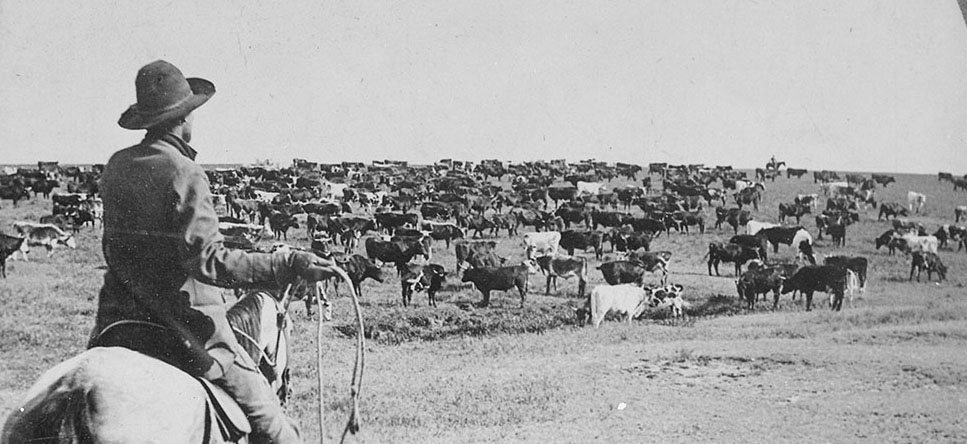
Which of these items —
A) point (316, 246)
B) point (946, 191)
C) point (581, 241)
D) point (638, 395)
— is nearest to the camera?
point (638, 395)

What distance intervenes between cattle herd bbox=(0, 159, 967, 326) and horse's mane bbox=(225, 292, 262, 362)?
5.77 meters

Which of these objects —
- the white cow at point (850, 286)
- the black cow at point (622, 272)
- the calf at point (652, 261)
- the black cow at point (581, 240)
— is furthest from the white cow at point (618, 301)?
the black cow at point (581, 240)

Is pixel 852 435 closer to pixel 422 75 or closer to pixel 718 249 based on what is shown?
pixel 422 75

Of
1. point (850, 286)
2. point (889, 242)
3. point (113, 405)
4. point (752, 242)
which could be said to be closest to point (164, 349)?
point (113, 405)

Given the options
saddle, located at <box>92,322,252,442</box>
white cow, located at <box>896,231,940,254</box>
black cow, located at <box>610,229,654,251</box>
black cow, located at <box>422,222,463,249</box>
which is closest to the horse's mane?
saddle, located at <box>92,322,252,442</box>

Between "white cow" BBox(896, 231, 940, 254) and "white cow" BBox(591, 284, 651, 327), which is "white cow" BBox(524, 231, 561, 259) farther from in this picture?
"white cow" BBox(896, 231, 940, 254)

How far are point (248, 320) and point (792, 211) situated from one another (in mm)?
27938

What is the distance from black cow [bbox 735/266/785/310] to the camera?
15913 millimetres

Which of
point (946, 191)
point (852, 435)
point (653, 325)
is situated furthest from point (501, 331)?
point (946, 191)

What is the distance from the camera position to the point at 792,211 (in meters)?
28.7

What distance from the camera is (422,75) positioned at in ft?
32.4

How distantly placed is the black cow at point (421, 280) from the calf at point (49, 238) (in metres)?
8.80

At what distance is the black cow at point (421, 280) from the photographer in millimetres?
15203

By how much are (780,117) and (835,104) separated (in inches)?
32.2
